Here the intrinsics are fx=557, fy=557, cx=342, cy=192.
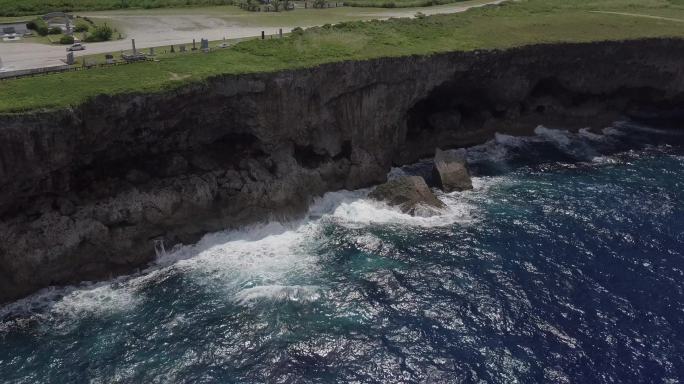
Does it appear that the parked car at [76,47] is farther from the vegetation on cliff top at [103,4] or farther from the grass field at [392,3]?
the grass field at [392,3]

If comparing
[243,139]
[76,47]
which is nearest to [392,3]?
[76,47]

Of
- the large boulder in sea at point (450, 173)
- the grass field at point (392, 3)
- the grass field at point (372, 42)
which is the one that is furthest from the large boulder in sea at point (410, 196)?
the grass field at point (392, 3)

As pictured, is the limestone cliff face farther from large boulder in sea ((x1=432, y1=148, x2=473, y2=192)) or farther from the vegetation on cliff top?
the vegetation on cliff top

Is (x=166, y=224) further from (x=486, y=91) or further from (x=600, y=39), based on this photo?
(x=600, y=39)

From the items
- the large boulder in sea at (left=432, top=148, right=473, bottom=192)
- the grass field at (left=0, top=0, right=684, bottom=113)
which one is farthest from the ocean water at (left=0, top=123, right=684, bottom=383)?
the grass field at (left=0, top=0, right=684, bottom=113)

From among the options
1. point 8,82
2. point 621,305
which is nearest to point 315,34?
point 8,82
